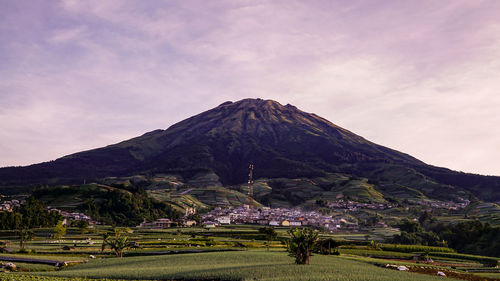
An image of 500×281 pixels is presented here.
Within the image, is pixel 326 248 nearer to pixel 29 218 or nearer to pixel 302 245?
pixel 302 245

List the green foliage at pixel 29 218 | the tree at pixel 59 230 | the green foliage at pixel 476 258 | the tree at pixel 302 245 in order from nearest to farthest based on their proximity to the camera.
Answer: the tree at pixel 302 245
the green foliage at pixel 476 258
the tree at pixel 59 230
the green foliage at pixel 29 218

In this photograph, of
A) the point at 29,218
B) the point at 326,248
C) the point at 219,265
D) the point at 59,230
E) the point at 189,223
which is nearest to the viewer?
the point at 219,265

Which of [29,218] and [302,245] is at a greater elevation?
[302,245]

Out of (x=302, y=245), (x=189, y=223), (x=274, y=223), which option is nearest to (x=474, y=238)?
(x=274, y=223)

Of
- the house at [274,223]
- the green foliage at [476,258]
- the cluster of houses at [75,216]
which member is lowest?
the green foliage at [476,258]

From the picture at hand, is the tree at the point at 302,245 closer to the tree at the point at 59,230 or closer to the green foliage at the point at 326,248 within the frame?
the green foliage at the point at 326,248

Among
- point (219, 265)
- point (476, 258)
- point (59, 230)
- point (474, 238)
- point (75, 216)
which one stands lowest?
point (476, 258)

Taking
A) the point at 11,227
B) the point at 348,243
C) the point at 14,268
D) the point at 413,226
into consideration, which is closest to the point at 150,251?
the point at 14,268

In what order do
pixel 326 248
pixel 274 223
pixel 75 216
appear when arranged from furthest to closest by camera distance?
pixel 274 223, pixel 75 216, pixel 326 248

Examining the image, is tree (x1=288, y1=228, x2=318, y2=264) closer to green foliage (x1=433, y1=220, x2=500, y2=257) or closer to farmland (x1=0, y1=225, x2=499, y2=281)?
farmland (x1=0, y1=225, x2=499, y2=281)

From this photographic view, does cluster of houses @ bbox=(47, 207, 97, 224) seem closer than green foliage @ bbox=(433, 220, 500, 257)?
No

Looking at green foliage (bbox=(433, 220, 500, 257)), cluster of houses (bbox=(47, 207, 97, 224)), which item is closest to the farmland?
green foliage (bbox=(433, 220, 500, 257))

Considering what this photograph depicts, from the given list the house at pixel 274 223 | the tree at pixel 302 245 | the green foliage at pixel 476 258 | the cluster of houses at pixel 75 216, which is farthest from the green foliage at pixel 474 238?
the cluster of houses at pixel 75 216
